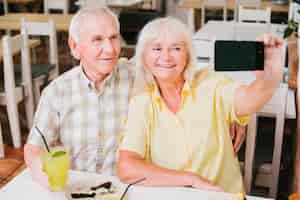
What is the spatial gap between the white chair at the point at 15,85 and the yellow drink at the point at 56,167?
197 cm

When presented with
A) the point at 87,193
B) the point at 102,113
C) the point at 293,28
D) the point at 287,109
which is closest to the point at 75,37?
the point at 102,113

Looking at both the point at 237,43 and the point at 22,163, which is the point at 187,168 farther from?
the point at 22,163

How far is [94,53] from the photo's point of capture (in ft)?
6.31

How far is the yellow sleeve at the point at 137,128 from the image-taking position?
179cm

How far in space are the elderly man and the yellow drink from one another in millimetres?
286

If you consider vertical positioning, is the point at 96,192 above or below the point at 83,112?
below

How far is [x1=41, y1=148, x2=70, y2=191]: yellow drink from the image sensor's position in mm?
1567

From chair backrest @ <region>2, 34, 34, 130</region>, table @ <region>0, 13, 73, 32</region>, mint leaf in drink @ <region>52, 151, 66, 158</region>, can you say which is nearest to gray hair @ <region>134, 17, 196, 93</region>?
mint leaf in drink @ <region>52, 151, 66, 158</region>

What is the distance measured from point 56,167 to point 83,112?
463 millimetres

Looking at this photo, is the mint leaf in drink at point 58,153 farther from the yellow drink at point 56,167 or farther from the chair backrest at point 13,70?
the chair backrest at point 13,70

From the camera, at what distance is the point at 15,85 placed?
12.0 ft

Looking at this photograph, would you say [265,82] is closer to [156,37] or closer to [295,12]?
[156,37]

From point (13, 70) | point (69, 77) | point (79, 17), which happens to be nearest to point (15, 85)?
point (13, 70)

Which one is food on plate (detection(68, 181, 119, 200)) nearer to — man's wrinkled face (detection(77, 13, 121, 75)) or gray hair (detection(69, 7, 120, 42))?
man's wrinkled face (detection(77, 13, 121, 75))
